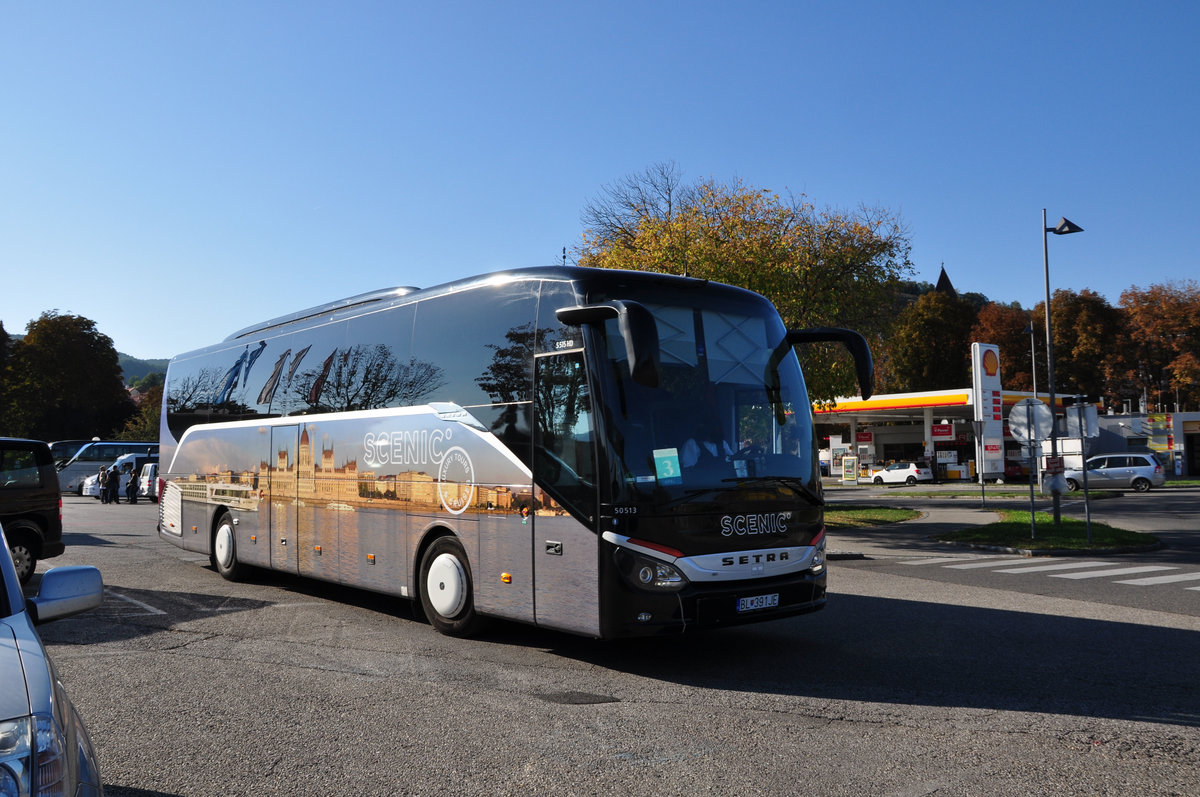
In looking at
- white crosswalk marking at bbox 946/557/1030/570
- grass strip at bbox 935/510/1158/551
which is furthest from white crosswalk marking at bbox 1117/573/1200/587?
grass strip at bbox 935/510/1158/551

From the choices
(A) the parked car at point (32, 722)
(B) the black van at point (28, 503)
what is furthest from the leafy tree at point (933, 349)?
(A) the parked car at point (32, 722)

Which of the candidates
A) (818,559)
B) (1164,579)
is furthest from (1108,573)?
(818,559)

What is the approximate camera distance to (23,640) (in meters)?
3.12

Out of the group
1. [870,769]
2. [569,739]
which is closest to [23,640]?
[569,739]

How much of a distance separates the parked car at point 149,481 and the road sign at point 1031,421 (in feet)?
116

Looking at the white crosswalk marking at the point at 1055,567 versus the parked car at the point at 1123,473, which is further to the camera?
the parked car at the point at 1123,473

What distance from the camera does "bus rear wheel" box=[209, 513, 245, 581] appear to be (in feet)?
42.4

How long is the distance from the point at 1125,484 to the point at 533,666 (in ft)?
142

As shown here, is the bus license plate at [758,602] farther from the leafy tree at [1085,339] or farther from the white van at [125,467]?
the leafy tree at [1085,339]

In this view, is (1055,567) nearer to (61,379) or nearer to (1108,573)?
(1108,573)

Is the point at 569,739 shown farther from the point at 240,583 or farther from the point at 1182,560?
the point at 1182,560

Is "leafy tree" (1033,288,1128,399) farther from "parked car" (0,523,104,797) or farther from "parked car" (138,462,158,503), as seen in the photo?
"parked car" (0,523,104,797)

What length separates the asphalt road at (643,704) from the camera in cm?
481

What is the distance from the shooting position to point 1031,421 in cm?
1919
